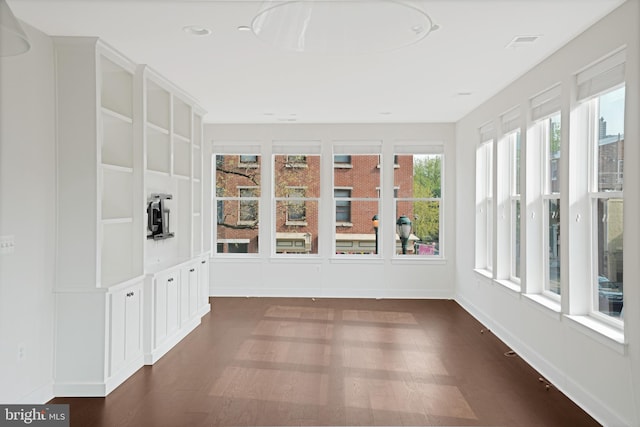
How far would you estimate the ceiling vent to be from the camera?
4.03 m

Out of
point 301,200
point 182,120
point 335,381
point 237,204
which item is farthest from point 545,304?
point 237,204

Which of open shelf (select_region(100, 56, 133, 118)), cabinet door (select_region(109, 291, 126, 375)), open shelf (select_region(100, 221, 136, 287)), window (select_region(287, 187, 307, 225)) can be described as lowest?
cabinet door (select_region(109, 291, 126, 375))

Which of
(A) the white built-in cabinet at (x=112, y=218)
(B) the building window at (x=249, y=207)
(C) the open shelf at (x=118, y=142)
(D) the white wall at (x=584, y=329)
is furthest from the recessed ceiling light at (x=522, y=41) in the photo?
(B) the building window at (x=249, y=207)

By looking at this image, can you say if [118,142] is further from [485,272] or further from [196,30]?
[485,272]

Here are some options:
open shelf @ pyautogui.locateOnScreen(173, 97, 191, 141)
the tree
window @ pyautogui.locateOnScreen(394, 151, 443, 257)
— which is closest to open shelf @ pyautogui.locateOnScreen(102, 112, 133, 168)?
open shelf @ pyautogui.locateOnScreen(173, 97, 191, 141)

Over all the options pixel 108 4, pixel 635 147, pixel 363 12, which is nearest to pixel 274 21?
pixel 363 12

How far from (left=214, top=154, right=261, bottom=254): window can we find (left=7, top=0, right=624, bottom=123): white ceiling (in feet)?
4.83

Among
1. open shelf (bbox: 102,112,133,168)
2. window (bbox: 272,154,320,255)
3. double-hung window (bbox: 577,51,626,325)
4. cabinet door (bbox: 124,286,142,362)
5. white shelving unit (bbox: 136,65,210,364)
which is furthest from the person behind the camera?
window (bbox: 272,154,320,255)

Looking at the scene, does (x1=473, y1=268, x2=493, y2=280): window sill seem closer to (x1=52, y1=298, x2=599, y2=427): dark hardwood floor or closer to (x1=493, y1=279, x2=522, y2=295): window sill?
(x1=493, y1=279, x2=522, y2=295): window sill

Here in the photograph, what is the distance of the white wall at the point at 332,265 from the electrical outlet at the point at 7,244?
5.04 metres

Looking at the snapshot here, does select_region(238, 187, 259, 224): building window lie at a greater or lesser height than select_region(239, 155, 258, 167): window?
lesser

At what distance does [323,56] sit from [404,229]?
14.7 feet

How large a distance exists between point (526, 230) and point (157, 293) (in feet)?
11.9

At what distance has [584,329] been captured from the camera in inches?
149
